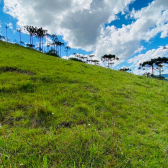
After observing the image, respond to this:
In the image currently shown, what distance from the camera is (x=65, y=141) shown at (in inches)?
99.4

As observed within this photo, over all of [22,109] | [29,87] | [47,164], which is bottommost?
[47,164]

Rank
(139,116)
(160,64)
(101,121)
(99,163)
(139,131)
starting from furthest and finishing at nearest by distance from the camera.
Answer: (160,64)
(139,116)
(101,121)
(139,131)
(99,163)

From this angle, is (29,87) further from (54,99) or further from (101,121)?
(101,121)

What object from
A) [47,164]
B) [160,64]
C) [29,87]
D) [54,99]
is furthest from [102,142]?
[160,64]

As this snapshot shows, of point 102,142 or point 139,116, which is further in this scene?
point 139,116

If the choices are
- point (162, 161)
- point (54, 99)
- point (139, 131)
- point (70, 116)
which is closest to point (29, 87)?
point (54, 99)

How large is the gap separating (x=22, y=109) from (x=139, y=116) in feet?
15.3

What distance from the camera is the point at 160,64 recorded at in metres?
35.2

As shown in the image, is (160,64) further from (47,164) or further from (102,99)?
(47,164)

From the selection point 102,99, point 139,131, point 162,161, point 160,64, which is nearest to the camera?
point 162,161

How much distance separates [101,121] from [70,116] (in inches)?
44.7

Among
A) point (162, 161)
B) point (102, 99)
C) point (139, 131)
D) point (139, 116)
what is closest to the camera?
point (162, 161)

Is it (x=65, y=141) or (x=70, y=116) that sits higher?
(x=70, y=116)

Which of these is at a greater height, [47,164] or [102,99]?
[102,99]
